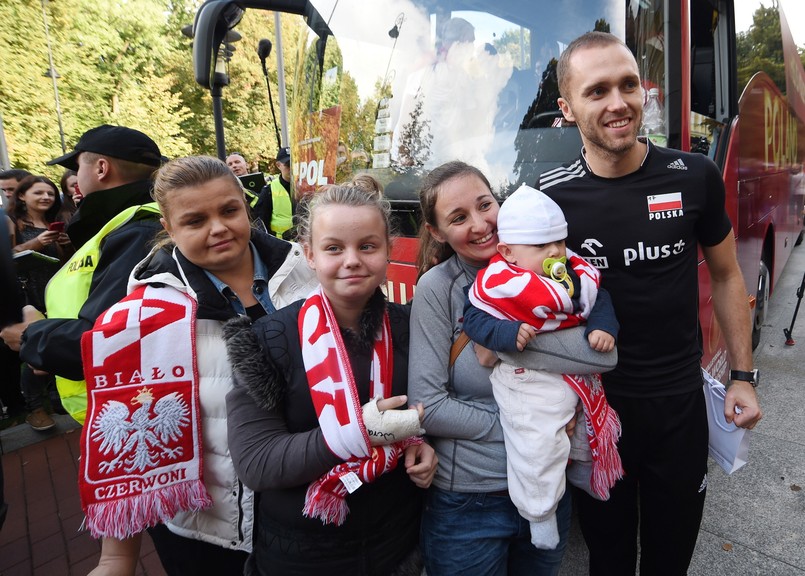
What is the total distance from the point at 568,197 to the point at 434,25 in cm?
145

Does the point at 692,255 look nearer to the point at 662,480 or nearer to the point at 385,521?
the point at 662,480

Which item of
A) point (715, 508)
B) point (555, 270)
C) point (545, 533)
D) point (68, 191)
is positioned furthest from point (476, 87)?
point (68, 191)

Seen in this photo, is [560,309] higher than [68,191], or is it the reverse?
[68,191]

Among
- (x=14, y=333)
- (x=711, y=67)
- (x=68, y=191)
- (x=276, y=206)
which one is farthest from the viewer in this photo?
(x=276, y=206)

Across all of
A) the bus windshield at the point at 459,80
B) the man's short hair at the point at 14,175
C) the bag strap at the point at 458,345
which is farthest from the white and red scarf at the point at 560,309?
the man's short hair at the point at 14,175

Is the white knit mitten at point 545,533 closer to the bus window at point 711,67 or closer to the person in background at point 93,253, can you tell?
the person in background at point 93,253

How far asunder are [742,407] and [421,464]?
4.12 feet

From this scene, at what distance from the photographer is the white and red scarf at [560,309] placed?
4.50ft

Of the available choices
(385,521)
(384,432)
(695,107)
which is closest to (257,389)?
(384,432)

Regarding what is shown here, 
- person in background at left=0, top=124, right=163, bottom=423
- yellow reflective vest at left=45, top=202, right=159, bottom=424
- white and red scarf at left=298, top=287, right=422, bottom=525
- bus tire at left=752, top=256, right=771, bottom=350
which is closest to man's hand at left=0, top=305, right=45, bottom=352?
person in background at left=0, top=124, right=163, bottom=423

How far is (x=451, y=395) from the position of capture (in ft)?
4.89

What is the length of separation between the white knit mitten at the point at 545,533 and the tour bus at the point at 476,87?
0.85 metres

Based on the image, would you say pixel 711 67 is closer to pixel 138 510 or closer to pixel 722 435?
pixel 722 435

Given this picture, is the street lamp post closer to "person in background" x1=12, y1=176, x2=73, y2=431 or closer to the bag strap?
"person in background" x1=12, y1=176, x2=73, y2=431
